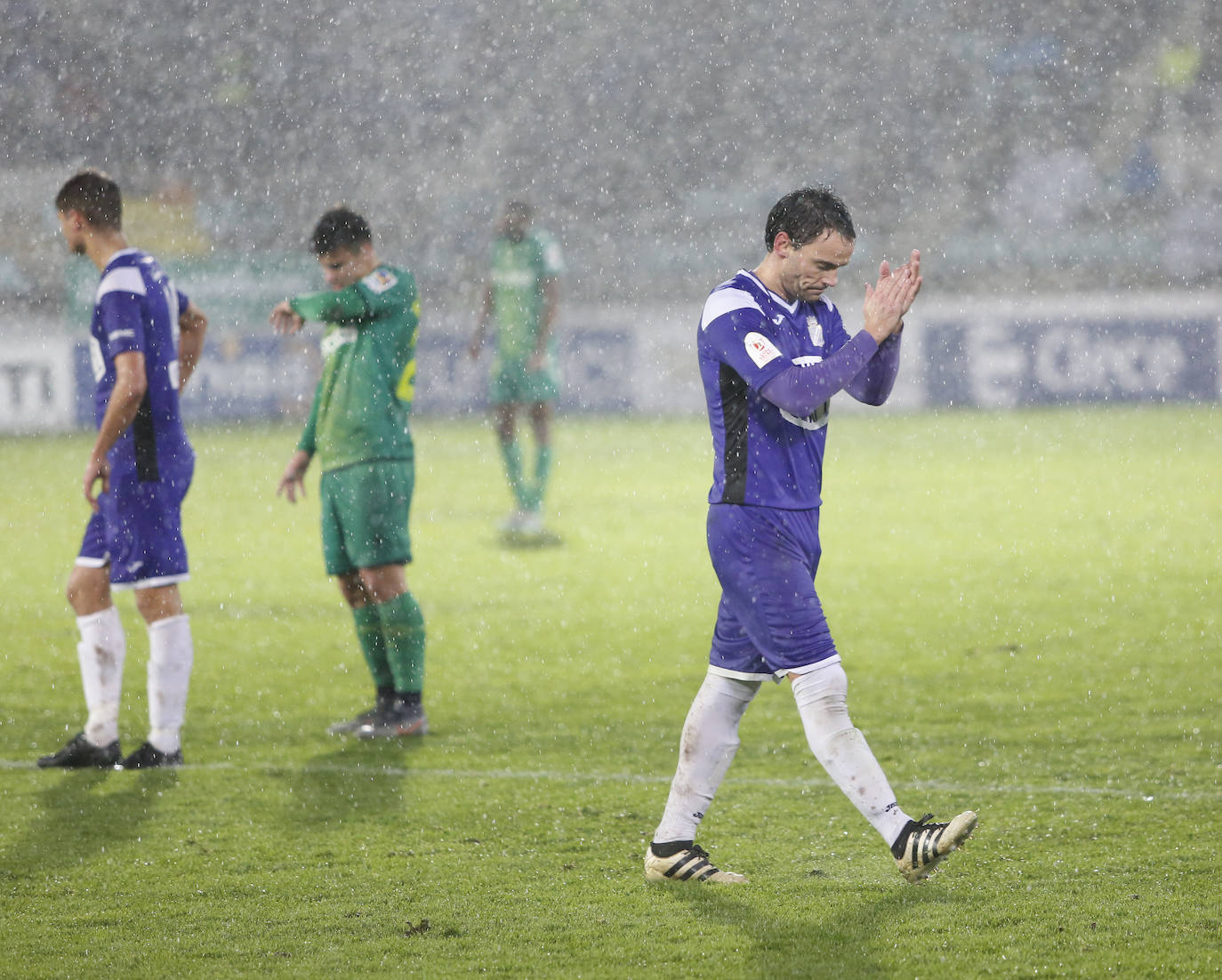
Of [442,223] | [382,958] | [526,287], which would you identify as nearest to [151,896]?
[382,958]

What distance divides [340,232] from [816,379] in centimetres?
227

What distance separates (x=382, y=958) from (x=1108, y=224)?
22.3 m

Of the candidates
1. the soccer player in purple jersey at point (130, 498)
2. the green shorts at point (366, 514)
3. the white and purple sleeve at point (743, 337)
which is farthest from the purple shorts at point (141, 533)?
the white and purple sleeve at point (743, 337)

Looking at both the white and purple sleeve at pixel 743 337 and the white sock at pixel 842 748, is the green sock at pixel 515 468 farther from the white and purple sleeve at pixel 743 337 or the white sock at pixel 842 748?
the white sock at pixel 842 748

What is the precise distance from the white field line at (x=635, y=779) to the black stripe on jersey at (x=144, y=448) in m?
0.88

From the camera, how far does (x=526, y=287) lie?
32.7 ft

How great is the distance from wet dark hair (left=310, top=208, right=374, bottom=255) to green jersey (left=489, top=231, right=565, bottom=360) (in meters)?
4.63

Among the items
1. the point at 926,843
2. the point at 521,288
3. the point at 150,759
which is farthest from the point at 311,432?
the point at 521,288

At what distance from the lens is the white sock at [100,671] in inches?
191

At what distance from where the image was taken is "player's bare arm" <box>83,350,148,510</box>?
4633mm

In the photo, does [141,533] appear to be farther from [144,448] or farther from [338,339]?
[338,339]

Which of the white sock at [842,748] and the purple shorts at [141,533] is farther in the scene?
the purple shorts at [141,533]

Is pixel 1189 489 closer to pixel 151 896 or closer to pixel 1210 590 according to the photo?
pixel 1210 590

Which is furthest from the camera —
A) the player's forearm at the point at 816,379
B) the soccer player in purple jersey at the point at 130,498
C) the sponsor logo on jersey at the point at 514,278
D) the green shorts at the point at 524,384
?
the sponsor logo on jersey at the point at 514,278
